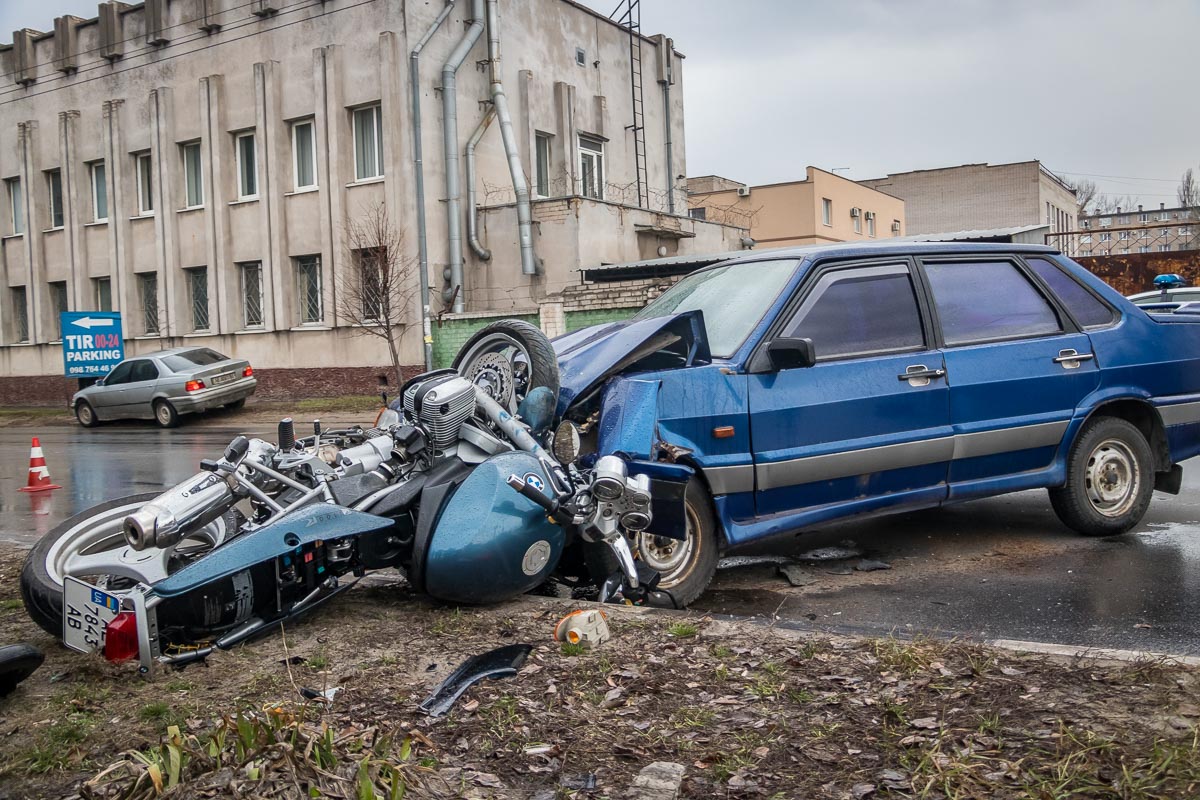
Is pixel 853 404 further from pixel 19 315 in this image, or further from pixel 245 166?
pixel 19 315

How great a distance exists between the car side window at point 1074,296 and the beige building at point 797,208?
3408cm

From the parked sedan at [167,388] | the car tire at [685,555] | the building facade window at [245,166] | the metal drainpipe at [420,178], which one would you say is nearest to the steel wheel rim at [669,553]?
the car tire at [685,555]

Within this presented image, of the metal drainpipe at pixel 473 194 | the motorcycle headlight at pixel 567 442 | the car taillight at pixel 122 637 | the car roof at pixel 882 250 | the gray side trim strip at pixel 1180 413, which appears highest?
the metal drainpipe at pixel 473 194

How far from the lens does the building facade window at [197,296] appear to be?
1099 inches

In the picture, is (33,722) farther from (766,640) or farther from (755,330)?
(755,330)

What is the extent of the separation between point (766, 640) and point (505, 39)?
76.4 feet

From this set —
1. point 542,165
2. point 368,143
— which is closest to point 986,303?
point 368,143

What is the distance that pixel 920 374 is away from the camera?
588 cm

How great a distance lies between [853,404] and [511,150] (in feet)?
62.7

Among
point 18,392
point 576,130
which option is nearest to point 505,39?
point 576,130

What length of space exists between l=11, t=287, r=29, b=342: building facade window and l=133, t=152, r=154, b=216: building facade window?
21.4 ft

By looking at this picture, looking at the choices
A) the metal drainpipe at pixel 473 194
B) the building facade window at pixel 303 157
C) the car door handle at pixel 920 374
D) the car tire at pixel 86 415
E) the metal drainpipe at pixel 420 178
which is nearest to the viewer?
the car door handle at pixel 920 374

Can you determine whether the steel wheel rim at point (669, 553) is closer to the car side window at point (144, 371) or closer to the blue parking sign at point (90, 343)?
the car side window at point (144, 371)

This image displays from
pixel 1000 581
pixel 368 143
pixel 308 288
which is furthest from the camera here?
pixel 308 288
